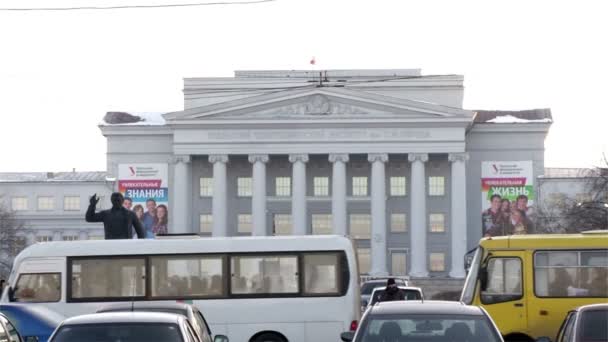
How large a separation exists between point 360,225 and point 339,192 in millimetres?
4207

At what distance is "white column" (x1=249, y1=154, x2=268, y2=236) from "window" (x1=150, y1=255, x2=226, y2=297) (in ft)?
228

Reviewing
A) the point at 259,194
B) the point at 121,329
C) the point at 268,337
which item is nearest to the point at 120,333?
the point at 121,329

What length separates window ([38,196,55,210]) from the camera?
107331 mm

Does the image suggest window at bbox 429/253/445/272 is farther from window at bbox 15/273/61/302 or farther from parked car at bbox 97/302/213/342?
parked car at bbox 97/302/213/342

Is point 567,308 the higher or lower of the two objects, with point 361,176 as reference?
lower

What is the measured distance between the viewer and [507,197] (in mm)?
97438

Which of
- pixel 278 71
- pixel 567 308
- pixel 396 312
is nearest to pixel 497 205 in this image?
pixel 278 71

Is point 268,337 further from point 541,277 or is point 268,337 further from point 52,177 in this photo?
point 52,177

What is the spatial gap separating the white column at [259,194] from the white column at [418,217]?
10529 millimetres

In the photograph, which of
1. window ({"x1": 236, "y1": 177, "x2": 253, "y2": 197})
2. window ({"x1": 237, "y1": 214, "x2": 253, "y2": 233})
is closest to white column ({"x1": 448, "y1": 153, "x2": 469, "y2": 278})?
window ({"x1": 237, "y1": 214, "x2": 253, "y2": 233})

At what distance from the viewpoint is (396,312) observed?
560 inches

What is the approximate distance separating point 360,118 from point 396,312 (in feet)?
280

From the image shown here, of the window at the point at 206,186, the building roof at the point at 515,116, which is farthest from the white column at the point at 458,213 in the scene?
the window at the point at 206,186

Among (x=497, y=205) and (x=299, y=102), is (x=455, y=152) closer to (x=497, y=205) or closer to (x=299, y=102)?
(x=497, y=205)
